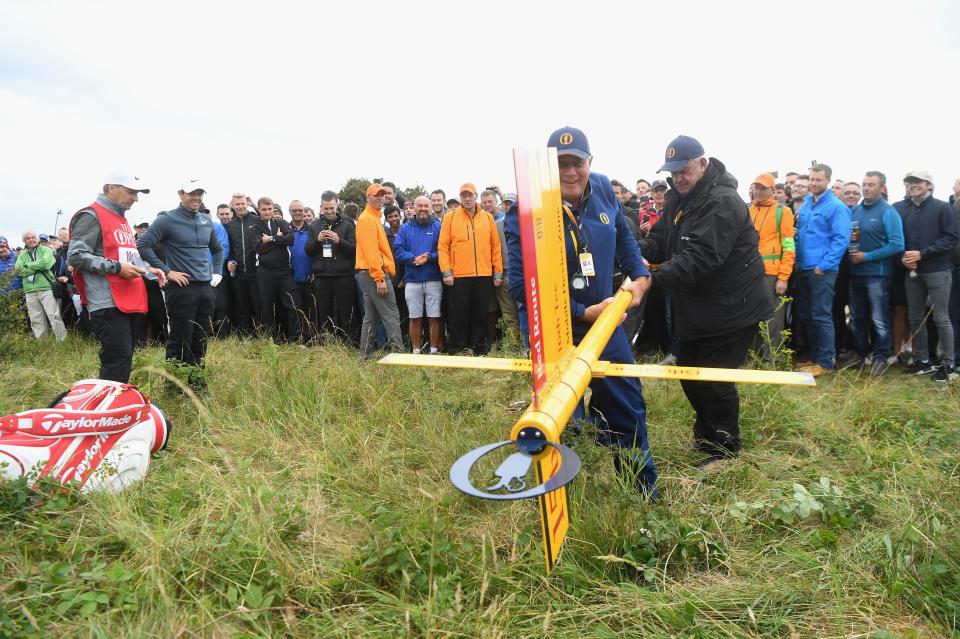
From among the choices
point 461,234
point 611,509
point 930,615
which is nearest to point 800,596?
point 930,615

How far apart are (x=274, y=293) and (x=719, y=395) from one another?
6785 mm

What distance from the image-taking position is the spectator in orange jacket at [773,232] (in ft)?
20.6

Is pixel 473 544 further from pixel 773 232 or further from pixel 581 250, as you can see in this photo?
pixel 773 232

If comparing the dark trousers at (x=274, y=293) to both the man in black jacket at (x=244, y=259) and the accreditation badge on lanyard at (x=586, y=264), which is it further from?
the accreditation badge on lanyard at (x=586, y=264)

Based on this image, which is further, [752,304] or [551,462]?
[752,304]

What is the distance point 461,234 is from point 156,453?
4.45 m

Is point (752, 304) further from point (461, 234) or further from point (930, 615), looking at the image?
point (461, 234)

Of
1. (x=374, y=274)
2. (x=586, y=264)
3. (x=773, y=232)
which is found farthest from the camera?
(x=374, y=274)

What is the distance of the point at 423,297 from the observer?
25.1 feet

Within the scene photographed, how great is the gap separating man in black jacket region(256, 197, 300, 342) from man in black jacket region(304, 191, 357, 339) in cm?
49

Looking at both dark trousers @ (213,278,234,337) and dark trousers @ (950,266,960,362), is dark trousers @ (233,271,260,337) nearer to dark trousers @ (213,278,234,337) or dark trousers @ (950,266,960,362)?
dark trousers @ (213,278,234,337)

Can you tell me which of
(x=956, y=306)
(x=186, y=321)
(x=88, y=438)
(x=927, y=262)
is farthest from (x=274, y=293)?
(x=956, y=306)

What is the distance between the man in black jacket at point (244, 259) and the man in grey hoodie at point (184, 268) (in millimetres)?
3273

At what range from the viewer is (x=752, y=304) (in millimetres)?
3586
